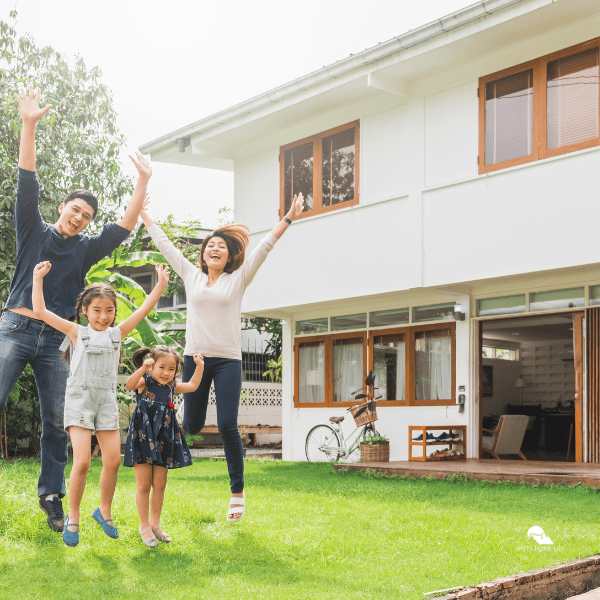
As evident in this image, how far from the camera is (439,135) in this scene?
11.9 m

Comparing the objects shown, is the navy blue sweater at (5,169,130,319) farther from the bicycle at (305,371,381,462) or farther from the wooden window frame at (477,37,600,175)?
the bicycle at (305,371,381,462)

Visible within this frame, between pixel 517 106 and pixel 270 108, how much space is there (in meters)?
4.16

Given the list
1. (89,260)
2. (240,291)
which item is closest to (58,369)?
(89,260)

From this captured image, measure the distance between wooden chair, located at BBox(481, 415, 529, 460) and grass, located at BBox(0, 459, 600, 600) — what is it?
192 inches

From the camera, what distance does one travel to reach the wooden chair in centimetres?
1265

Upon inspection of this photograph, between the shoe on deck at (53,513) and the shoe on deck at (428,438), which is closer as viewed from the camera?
the shoe on deck at (53,513)

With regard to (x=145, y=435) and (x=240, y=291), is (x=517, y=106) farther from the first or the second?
(x=145, y=435)

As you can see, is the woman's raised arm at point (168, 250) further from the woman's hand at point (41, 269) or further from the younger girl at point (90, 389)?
the woman's hand at point (41, 269)

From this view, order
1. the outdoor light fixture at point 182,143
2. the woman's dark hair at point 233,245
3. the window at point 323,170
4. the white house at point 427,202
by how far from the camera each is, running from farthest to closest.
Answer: the outdoor light fixture at point 182,143
the window at point 323,170
the white house at point 427,202
the woman's dark hair at point 233,245

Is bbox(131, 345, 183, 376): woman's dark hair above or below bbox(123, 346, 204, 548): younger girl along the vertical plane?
above

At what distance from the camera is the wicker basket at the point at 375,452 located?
41.5ft

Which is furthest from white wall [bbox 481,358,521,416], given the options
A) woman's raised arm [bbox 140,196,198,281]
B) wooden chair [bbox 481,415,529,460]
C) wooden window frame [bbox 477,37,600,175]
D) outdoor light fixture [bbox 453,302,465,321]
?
woman's raised arm [bbox 140,196,198,281]

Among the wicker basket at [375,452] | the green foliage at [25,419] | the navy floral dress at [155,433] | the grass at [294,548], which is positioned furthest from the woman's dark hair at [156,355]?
the green foliage at [25,419]

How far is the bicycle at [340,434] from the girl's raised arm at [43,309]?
28.5ft
